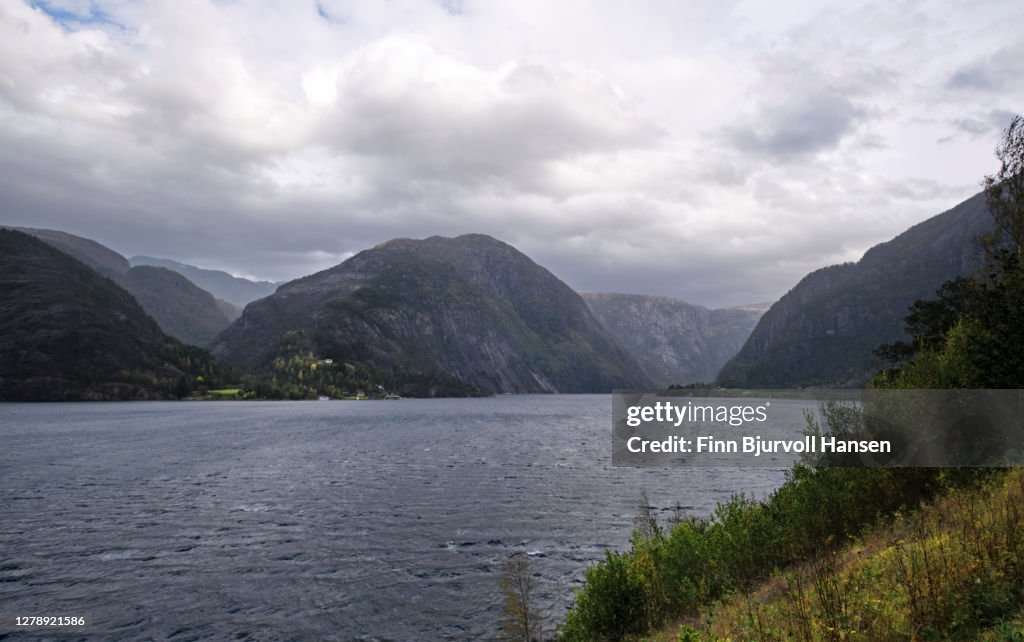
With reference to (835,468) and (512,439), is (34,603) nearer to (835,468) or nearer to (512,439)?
(835,468)

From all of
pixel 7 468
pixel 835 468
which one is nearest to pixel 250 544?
pixel 835 468

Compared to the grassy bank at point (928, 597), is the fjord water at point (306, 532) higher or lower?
lower

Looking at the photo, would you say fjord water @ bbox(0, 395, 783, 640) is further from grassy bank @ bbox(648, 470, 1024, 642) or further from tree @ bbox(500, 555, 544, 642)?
grassy bank @ bbox(648, 470, 1024, 642)

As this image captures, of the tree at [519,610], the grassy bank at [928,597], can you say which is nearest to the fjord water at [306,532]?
the tree at [519,610]

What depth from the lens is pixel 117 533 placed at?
40406 mm

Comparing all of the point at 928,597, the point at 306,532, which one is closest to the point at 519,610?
the point at 928,597

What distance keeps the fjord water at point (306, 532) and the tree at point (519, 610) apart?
28.4 inches

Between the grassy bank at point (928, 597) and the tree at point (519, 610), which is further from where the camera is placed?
the tree at point (519, 610)

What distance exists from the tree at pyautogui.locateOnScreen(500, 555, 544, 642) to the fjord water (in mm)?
722

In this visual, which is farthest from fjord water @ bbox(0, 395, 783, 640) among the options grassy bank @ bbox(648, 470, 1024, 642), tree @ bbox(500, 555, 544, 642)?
grassy bank @ bbox(648, 470, 1024, 642)

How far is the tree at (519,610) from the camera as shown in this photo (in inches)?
936

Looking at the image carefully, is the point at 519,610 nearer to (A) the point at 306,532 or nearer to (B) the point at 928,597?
(B) the point at 928,597

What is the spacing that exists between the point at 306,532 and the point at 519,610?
22890mm

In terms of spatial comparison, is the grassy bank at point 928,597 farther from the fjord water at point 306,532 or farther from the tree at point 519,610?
the fjord water at point 306,532
